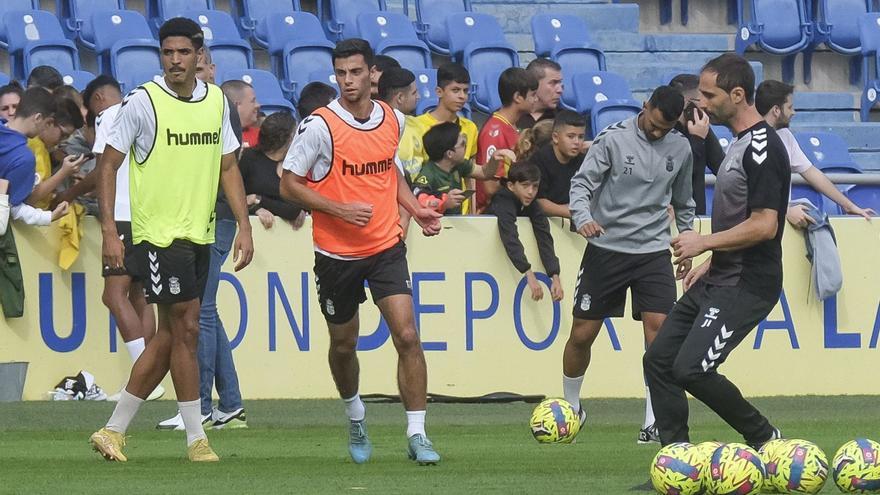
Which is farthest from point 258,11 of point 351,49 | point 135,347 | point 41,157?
point 351,49

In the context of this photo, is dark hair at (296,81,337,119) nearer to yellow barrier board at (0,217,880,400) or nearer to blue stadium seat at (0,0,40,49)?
yellow barrier board at (0,217,880,400)

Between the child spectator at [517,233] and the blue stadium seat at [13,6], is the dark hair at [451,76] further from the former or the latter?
the blue stadium seat at [13,6]

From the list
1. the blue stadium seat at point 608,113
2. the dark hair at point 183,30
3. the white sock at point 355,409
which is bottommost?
the blue stadium seat at point 608,113

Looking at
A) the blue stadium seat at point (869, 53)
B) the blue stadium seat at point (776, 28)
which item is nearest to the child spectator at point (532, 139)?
the blue stadium seat at point (776, 28)

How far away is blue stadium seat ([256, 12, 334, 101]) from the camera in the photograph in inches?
684

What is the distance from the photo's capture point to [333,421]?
38.4ft

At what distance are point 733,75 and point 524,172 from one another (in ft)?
16.0

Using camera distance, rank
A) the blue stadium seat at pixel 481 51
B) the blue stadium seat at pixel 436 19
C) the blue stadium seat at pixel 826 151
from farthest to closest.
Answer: the blue stadium seat at pixel 436 19 → the blue stadium seat at pixel 481 51 → the blue stadium seat at pixel 826 151

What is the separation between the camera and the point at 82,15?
1769cm

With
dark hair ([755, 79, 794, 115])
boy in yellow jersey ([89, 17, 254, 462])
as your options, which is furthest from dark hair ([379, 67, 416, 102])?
boy in yellow jersey ([89, 17, 254, 462])

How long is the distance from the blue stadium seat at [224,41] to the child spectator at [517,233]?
472cm

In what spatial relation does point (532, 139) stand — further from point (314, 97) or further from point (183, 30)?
point (183, 30)

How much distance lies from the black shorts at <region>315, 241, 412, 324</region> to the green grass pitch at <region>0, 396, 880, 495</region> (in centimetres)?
85

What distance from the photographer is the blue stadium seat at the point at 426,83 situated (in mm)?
16734
